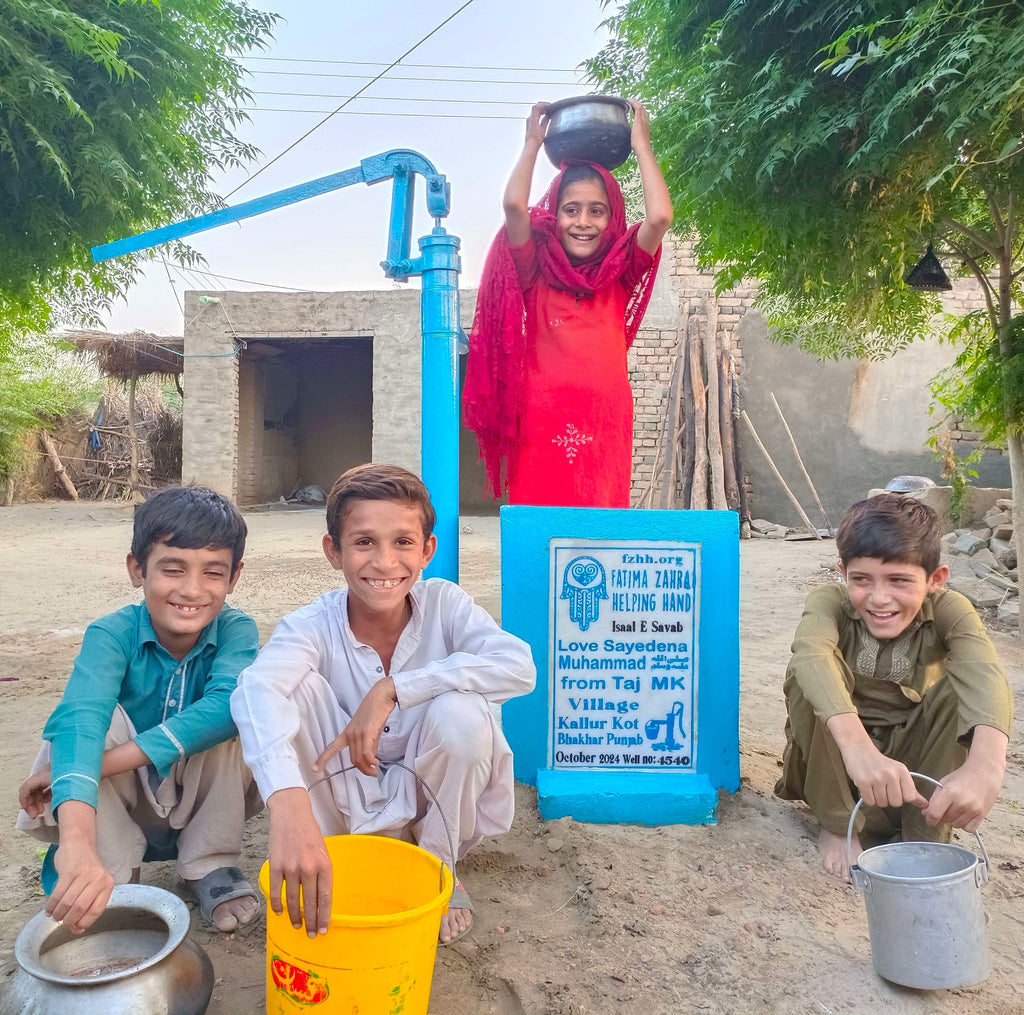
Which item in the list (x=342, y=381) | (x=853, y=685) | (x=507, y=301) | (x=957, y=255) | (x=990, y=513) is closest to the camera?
(x=853, y=685)

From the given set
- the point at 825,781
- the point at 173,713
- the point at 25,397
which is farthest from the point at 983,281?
the point at 25,397

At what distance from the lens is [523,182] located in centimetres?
253

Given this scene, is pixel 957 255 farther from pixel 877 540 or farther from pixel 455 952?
pixel 455 952

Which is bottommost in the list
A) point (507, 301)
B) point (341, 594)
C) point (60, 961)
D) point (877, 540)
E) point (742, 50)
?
point (60, 961)

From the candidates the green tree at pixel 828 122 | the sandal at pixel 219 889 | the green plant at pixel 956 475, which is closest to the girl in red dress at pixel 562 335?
the green tree at pixel 828 122

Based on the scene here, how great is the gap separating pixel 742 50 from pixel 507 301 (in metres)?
1.44

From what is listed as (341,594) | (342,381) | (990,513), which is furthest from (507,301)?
(342,381)

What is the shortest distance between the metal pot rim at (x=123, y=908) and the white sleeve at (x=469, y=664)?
533 millimetres

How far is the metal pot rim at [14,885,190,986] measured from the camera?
1204 mm

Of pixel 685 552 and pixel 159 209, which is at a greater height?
pixel 159 209

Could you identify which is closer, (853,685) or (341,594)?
(341,594)

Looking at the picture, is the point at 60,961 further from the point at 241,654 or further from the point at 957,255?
the point at 957,255

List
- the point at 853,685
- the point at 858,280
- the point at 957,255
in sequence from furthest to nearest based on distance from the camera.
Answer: the point at 957,255
the point at 858,280
the point at 853,685

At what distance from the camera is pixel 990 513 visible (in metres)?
7.68
